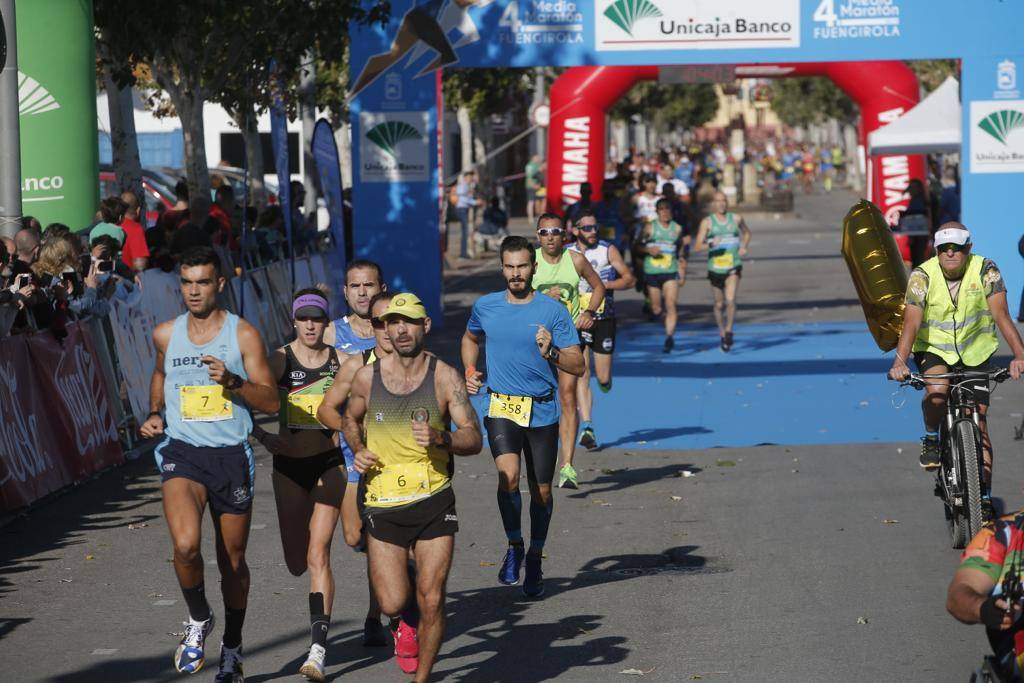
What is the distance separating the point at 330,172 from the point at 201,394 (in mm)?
12752

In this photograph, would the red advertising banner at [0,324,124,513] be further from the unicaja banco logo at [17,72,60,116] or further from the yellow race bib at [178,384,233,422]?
the yellow race bib at [178,384,233,422]

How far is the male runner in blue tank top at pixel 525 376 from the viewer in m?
8.82

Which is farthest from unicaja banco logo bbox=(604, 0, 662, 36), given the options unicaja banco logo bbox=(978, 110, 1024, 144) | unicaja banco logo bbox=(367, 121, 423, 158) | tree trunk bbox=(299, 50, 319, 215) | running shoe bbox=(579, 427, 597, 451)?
running shoe bbox=(579, 427, 597, 451)

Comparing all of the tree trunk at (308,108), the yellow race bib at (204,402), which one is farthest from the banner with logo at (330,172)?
the yellow race bib at (204,402)

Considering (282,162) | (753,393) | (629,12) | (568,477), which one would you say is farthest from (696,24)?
(568,477)

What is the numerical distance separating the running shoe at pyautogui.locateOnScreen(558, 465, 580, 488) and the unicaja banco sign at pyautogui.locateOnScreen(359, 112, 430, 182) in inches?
439

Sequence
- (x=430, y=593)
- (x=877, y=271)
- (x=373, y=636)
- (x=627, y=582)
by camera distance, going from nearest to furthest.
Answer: (x=430, y=593), (x=373, y=636), (x=627, y=582), (x=877, y=271)

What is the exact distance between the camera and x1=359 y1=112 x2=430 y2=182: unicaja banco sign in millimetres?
22078

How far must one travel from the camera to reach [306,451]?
7.39 m

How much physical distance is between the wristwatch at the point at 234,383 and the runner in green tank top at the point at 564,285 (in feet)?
15.9

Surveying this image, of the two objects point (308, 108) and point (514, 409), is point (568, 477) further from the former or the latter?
point (308, 108)

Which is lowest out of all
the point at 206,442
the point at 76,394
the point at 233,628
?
the point at 233,628

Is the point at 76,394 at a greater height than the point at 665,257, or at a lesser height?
lesser

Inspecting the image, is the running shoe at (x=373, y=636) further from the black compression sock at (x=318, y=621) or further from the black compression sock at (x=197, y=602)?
the black compression sock at (x=197, y=602)
